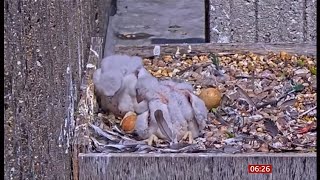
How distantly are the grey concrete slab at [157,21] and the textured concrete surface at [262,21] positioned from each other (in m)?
1.00

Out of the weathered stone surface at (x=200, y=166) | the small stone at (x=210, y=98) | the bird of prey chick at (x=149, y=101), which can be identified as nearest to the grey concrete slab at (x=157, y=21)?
the small stone at (x=210, y=98)

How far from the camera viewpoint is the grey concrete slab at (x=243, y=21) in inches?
155

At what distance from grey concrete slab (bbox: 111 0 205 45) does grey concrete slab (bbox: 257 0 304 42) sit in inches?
40.0

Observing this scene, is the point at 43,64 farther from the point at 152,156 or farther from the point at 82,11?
the point at 82,11

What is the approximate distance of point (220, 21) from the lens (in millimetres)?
3949

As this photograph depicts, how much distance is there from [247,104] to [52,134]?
0.90 meters

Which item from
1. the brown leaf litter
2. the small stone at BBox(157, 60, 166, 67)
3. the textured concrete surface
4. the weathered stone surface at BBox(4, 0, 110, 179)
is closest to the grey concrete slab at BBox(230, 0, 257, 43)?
the textured concrete surface

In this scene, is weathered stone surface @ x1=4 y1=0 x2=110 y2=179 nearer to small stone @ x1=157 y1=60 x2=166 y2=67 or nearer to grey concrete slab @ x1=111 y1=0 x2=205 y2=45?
small stone @ x1=157 y1=60 x2=166 y2=67

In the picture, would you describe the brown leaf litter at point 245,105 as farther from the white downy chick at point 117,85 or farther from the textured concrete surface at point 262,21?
the textured concrete surface at point 262,21

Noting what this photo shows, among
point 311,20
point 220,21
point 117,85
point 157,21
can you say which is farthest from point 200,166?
point 157,21

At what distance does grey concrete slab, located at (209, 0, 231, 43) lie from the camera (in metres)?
3.92
